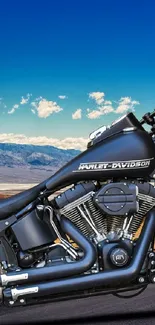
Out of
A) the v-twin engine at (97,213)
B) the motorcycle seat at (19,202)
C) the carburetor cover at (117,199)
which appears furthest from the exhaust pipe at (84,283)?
the motorcycle seat at (19,202)

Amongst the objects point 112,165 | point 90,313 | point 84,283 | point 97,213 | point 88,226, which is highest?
point 112,165

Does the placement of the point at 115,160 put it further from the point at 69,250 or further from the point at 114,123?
the point at 69,250

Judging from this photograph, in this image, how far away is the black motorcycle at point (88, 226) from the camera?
4.01 meters

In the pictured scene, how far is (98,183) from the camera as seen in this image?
423cm

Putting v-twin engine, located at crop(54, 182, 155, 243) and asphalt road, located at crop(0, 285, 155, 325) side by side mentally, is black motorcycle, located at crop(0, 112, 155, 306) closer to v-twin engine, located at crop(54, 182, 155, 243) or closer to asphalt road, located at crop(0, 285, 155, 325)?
v-twin engine, located at crop(54, 182, 155, 243)

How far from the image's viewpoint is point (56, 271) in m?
3.99

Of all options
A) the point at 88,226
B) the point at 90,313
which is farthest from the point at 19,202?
the point at 90,313

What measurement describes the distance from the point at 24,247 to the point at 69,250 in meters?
0.42

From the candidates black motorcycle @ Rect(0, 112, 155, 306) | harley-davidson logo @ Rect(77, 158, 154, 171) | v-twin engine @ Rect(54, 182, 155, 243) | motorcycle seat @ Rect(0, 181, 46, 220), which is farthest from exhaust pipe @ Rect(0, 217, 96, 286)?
harley-davidson logo @ Rect(77, 158, 154, 171)

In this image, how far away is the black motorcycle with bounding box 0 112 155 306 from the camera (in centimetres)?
401

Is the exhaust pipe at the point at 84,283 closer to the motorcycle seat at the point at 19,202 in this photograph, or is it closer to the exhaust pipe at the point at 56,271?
the exhaust pipe at the point at 56,271

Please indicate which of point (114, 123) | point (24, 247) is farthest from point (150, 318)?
point (114, 123)

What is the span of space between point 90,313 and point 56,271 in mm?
1120

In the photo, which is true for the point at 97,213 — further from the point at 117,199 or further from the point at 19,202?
the point at 19,202
